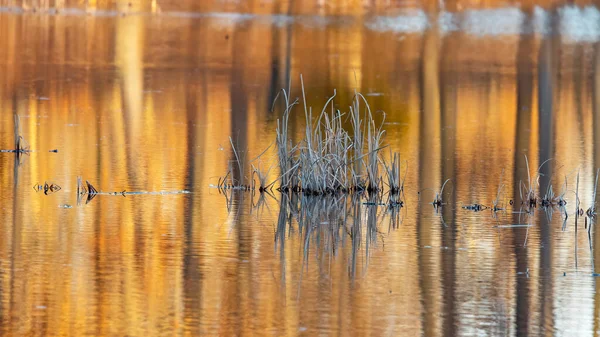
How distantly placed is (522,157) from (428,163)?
5.28 feet

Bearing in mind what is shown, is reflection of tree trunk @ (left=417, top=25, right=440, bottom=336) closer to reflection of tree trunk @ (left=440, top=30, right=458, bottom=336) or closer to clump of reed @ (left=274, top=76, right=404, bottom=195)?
reflection of tree trunk @ (left=440, top=30, right=458, bottom=336)

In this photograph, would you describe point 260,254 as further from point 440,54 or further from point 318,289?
point 440,54

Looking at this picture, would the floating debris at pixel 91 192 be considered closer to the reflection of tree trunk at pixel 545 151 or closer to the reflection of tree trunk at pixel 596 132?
the reflection of tree trunk at pixel 545 151

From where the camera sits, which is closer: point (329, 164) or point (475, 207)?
point (475, 207)

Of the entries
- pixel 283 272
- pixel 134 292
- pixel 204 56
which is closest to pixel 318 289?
pixel 283 272

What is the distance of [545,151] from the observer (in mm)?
17047

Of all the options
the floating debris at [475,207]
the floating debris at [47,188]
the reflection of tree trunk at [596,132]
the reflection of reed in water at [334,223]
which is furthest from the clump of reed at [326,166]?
the reflection of tree trunk at [596,132]

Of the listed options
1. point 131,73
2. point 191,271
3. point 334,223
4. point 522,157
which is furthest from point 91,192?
point 131,73

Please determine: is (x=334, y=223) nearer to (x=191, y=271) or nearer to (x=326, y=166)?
(x=326, y=166)

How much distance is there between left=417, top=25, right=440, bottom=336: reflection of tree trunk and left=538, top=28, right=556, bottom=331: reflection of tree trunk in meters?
0.65

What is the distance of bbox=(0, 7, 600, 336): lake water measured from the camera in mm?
7516

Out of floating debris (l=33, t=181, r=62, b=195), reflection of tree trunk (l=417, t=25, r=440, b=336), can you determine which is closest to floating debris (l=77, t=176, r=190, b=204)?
floating debris (l=33, t=181, r=62, b=195)

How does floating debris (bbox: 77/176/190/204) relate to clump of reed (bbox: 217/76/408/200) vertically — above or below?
below

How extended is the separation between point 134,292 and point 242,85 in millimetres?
19070
